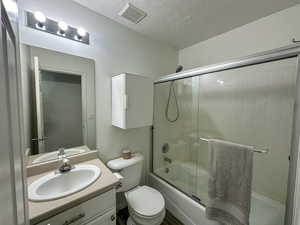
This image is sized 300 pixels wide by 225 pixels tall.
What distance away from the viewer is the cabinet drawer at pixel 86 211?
0.80m

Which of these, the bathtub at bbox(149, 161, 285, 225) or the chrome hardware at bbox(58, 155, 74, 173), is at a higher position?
the chrome hardware at bbox(58, 155, 74, 173)

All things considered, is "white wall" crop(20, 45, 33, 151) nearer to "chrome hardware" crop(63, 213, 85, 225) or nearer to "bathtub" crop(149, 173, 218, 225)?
"chrome hardware" crop(63, 213, 85, 225)

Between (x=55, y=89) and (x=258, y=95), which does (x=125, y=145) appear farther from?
(x=258, y=95)

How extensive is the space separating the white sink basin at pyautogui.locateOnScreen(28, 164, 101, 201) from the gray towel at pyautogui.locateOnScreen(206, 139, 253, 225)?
1007mm

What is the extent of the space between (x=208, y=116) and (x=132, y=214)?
4.91 feet

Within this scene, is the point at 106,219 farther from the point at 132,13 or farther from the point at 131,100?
the point at 132,13

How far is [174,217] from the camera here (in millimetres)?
1631

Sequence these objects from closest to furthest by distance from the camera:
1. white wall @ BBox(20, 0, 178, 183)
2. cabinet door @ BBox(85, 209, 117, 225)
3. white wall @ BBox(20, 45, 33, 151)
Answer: cabinet door @ BBox(85, 209, 117, 225) → white wall @ BBox(20, 45, 33, 151) → white wall @ BBox(20, 0, 178, 183)

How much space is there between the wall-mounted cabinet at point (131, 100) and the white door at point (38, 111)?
667 mm

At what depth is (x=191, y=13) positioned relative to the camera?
141cm

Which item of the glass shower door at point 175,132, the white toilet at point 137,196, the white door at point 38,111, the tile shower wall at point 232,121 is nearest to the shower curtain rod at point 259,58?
the tile shower wall at point 232,121

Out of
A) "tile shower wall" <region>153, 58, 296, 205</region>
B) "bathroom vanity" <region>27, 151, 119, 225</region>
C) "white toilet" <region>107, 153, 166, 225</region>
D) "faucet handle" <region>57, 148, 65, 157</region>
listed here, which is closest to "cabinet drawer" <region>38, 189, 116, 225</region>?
"bathroom vanity" <region>27, 151, 119, 225</region>

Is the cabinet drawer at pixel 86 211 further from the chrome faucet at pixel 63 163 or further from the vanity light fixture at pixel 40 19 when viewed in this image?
the vanity light fixture at pixel 40 19

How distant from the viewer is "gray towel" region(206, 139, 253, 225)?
1.00m
